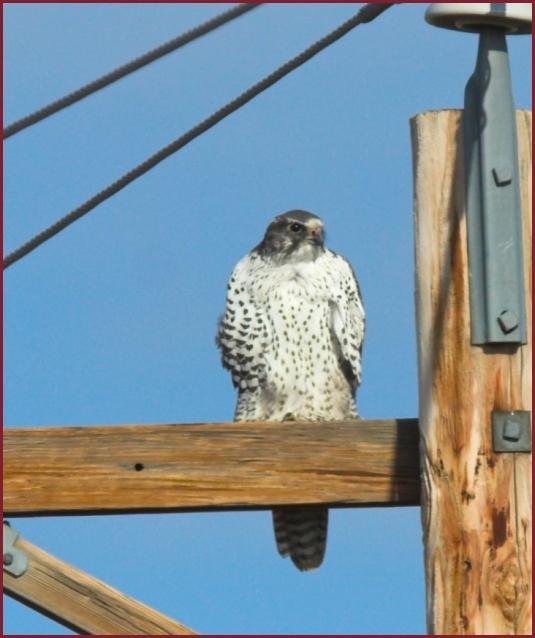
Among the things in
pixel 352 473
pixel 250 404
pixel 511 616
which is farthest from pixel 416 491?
pixel 250 404

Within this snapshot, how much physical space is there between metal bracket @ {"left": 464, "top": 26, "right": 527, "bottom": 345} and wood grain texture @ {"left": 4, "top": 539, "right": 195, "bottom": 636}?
3.52 feet

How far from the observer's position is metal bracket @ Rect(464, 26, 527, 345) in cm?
378

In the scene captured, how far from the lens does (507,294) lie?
3787 mm

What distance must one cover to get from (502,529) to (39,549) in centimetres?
113

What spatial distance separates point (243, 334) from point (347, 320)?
18.8 inches

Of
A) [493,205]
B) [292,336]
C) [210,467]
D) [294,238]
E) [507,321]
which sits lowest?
[210,467]

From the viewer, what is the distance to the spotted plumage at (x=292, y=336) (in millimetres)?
7270

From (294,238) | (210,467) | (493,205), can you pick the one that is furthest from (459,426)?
(294,238)

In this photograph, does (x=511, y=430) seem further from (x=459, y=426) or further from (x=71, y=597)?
(x=71, y=597)

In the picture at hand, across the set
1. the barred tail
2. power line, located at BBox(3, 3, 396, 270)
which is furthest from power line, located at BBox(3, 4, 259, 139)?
the barred tail

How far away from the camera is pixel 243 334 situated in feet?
23.9

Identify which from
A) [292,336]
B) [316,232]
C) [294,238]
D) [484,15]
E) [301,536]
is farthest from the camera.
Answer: [316,232]

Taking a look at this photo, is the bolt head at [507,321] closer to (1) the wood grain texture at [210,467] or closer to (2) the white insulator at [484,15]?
(1) the wood grain texture at [210,467]

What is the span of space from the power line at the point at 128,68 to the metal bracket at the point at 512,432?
1.13 m
